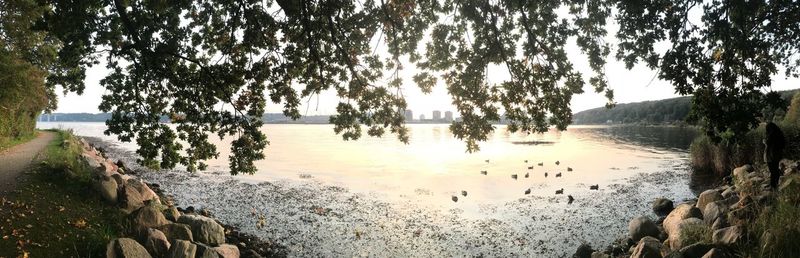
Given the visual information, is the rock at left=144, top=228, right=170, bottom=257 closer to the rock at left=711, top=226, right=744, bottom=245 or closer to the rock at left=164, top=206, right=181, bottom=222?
the rock at left=164, top=206, right=181, bottom=222

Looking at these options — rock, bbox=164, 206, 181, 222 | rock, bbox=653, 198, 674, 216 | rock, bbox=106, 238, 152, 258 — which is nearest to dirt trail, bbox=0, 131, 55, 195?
rock, bbox=164, 206, 181, 222

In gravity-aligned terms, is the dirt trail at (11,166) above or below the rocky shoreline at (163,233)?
above

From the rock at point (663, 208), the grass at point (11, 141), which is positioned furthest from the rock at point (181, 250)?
the rock at point (663, 208)

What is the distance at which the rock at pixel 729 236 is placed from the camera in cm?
956

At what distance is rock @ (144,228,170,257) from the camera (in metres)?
10.1

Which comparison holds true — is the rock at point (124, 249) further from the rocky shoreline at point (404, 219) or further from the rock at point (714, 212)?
the rock at point (714, 212)

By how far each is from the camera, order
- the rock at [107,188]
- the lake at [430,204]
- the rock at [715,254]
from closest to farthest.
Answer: the rock at [715,254], the rock at [107,188], the lake at [430,204]

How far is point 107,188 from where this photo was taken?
44.4 feet

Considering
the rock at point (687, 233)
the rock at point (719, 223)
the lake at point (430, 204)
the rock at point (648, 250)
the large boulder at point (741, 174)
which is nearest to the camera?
the rock at point (648, 250)

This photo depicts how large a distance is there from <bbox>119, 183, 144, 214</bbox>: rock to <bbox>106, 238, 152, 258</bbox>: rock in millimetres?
4071

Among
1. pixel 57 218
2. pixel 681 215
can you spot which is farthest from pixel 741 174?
pixel 57 218

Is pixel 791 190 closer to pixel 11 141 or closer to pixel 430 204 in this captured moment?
pixel 430 204

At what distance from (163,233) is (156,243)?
2.29 ft

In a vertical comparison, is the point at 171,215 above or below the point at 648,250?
above
